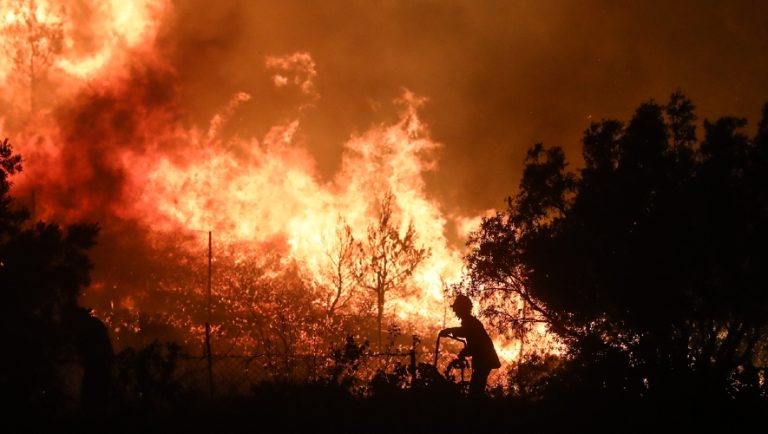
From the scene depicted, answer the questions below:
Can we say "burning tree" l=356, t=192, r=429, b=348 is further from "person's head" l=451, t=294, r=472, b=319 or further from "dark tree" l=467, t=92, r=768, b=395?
"person's head" l=451, t=294, r=472, b=319

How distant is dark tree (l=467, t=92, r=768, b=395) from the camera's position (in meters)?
13.6

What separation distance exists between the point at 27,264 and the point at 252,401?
161 inches

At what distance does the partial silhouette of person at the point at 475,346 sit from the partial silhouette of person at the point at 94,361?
18.1 feet

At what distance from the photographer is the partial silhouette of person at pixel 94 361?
7689mm

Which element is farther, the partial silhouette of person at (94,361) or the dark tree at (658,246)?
the dark tree at (658,246)

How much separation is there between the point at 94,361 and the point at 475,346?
6315 millimetres

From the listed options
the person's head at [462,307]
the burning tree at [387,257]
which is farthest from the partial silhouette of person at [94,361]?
the burning tree at [387,257]

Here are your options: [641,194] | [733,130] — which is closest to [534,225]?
[641,194]

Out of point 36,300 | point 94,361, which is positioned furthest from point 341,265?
point 36,300

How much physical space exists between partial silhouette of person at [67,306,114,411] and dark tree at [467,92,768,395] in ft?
30.6

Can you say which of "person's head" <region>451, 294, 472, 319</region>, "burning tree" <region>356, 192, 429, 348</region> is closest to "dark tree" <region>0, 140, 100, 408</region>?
"person's head" <region>451, 294, 472, 319</region>

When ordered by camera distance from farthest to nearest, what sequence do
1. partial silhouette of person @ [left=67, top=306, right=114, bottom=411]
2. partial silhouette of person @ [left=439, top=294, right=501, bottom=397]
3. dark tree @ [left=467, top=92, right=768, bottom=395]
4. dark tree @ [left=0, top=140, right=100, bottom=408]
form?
dark tree @ [left=467, top=92, right=768, bottom=395] → partial silhouette of person @ [left=439, top=294, right=501, bottom=397] → partial silhouette of person @ [left=67, top=306, right=114, bottom=411] → dark tree @ [left=0, top=140, right=100, bottom=408]

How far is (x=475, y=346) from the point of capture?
1025 centimetres

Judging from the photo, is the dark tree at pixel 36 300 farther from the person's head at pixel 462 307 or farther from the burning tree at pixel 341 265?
the burning tree at pixel 341 265
